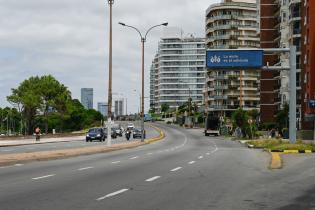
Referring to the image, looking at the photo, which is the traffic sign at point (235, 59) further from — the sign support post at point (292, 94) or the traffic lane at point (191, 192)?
the traffic lane at point (191, 192)

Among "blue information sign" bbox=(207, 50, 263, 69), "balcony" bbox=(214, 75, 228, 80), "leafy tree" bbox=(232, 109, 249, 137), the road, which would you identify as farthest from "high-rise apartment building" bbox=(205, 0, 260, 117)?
the road

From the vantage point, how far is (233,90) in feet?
529

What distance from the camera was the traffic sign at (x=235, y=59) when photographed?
151 feet

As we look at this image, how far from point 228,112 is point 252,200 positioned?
14846cm

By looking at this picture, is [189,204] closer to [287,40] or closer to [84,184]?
[84,184]

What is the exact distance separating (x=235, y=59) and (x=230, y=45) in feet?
385

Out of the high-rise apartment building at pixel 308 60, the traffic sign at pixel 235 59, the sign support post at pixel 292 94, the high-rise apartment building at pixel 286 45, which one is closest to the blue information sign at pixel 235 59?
the traffic sign at pixel 235 59

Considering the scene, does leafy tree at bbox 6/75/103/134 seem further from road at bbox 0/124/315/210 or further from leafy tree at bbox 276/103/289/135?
road at bbox 0/124/315/210

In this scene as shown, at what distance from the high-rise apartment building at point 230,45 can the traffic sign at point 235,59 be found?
4340 inches

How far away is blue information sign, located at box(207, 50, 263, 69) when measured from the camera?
151 ft

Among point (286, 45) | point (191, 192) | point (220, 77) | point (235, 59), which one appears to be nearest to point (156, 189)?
point (191, 192)

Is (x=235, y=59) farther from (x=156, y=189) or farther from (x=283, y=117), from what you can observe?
(x=283, y=117)

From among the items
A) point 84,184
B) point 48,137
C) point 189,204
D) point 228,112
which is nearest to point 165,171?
point 84,184

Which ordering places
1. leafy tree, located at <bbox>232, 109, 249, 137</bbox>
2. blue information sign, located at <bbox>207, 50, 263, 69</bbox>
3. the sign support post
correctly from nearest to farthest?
1. the sign support post
2. blue information sign, located at <bbox>207, 50, 263, 69</bbox>
3. leafy tree, located at <bbox>232, 109, 249, 137</bbox>
